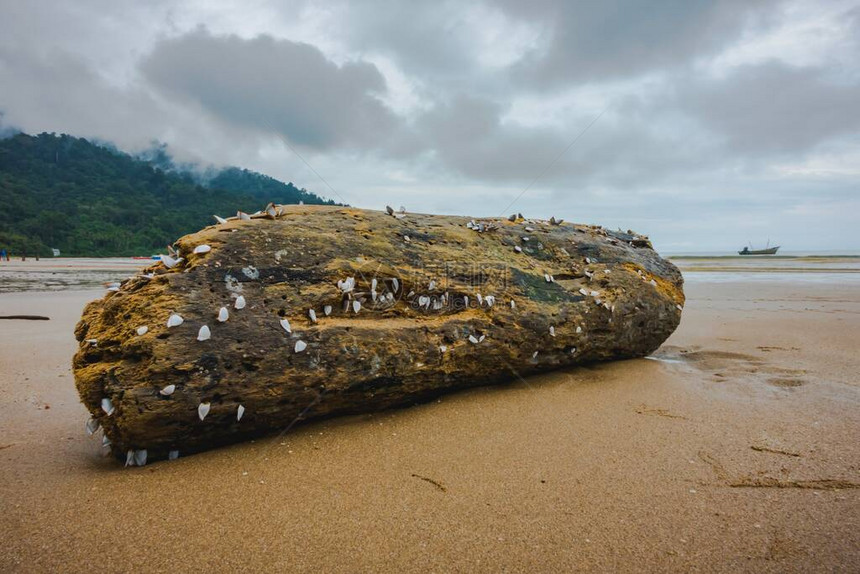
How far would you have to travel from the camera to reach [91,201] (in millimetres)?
77125

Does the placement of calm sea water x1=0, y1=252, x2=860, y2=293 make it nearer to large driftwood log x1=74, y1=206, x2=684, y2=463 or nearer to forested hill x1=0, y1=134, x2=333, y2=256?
large driftwood log x1=74, y1=206, x2=684, y2=463

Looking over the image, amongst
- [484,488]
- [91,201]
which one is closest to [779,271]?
[484,488]

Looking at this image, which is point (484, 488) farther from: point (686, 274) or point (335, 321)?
point (686, 274)

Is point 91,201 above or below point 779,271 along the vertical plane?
above

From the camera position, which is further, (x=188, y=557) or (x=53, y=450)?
(x=53, y=450)

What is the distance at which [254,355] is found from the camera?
2506 mm

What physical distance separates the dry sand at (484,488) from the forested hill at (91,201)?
125 ft

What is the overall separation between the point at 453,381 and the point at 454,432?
1.93ft

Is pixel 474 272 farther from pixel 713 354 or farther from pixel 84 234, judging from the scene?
pixel 84 234

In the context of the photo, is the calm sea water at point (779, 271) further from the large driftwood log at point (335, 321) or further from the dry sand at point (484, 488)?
the dry sand at point (484, 488)

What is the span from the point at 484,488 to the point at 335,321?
1549 millimetres

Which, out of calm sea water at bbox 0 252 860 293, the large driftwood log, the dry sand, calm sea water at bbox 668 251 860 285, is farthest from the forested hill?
the dry sand

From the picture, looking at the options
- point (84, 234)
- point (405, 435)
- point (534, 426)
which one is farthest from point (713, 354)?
point (84, 234)

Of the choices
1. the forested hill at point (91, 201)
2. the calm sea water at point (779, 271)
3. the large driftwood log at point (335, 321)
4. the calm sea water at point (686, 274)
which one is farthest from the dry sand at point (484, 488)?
the forested hill at point (91, 201)
